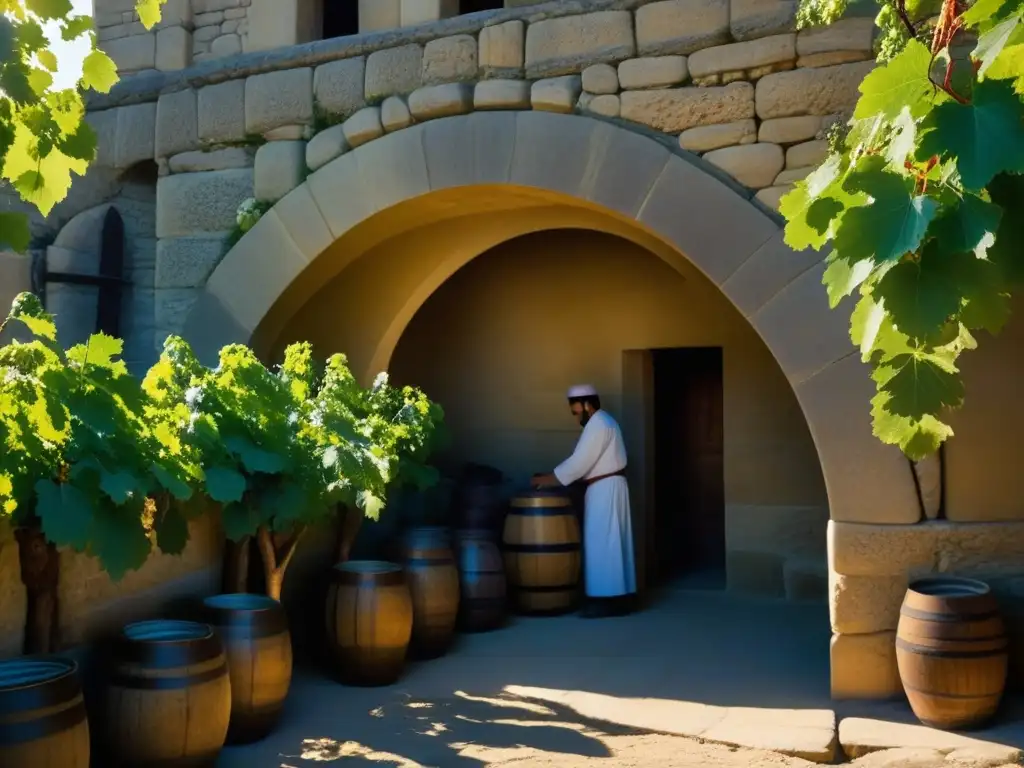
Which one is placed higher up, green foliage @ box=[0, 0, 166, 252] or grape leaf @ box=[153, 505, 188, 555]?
green foliage @ box=[0, 0, 166, 252]

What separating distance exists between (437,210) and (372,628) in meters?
2.42

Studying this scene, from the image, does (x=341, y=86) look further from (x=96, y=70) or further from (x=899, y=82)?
(x=899, y=82)

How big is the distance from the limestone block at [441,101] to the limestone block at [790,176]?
5.23ft

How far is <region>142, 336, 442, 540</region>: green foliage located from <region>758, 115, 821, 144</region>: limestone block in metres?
2.16

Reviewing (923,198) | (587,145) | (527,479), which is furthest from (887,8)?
(527,479)

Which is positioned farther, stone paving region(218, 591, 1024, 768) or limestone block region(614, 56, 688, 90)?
limestone block region(614, 56, 688, 90)

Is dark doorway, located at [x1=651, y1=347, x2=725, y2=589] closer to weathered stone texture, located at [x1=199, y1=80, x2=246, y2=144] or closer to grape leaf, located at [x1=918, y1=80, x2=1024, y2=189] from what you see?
weathered stone texture, located at [x1=199, y1=80, x2=246, y2=144]

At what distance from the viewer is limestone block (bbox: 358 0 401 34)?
5.64 meters

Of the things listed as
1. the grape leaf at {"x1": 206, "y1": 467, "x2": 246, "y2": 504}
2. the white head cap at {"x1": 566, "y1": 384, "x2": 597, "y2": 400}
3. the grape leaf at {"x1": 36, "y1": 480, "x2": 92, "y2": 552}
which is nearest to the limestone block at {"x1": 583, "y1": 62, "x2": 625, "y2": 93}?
the white head cap at {"x1": 566, "y1": 384, "x2": 597, "y2": 400}

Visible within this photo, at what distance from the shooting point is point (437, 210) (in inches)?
225

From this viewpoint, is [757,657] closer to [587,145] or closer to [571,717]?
[571,717]

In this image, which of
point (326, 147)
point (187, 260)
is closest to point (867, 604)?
point (326, 147)

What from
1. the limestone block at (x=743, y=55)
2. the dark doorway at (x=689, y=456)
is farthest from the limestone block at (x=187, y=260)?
the dark doorway at (x=689, y=456)

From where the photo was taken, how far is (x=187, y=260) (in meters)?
5.98
